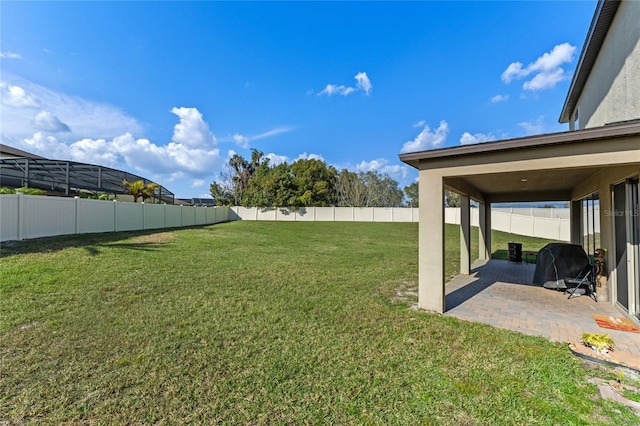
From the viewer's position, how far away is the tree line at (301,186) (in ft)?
114

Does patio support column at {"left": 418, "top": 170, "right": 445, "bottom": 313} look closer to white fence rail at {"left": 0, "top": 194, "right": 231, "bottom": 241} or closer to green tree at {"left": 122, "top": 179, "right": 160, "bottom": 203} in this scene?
white fence rail at {"left": 0, "top": 194, "right": 231, "bottom": 241}

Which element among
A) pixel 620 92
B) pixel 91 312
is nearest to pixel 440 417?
pixel 91 312

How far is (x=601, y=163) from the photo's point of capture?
3.92 meters

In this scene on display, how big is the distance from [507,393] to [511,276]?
Answer: 22.5 ft

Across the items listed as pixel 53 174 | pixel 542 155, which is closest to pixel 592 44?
pixel 542 155

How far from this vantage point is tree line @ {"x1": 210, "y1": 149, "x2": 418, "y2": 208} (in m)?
34.8

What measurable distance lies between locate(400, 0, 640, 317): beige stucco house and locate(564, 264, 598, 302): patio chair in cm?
42

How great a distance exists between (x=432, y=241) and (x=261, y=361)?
11.4 ft

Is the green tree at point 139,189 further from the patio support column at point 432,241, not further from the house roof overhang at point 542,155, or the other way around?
the patio support column at point 432,241

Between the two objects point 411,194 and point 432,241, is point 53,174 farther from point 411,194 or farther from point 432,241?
point 411,194

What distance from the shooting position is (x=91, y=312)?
4.75 metres

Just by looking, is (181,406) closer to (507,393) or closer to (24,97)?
(507,393)

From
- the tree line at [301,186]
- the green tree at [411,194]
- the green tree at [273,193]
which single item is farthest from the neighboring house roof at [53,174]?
the green tree at [411,194]

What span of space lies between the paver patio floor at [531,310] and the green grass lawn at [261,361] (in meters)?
0.57
